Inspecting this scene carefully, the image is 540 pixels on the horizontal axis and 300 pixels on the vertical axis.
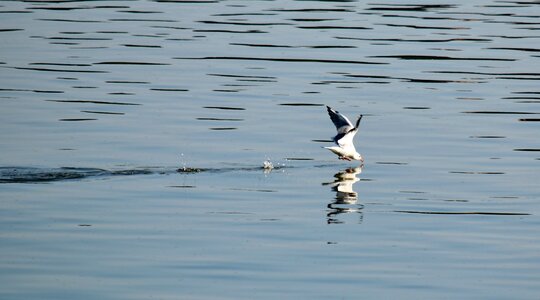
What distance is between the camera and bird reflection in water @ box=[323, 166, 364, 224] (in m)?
16.4

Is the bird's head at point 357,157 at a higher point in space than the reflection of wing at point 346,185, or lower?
higher

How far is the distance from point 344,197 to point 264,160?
2.40m

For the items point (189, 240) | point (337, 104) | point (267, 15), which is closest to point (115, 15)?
point (267, 15)

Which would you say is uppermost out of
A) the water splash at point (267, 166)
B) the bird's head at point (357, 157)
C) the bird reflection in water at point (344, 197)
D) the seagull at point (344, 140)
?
the seagull at point (344, 140)

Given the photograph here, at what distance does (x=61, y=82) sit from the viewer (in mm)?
26406

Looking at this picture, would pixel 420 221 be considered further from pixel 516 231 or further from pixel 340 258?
pixel 340 258

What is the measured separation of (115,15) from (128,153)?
18827 millimetres

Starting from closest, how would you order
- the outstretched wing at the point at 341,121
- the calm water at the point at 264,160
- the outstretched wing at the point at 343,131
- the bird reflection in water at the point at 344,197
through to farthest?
the calm water at the point at 264,160
the bird reflection in water at the point at 344,197
the outstretched wing at the point at 343,131
the outstretched wing at the point at 341,121

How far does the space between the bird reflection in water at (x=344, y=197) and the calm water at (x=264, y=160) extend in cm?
5

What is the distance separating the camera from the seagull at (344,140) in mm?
19250

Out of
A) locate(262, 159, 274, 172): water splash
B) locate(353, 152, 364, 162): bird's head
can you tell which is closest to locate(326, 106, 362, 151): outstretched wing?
locate(353, 152, 364, 162): bird's head

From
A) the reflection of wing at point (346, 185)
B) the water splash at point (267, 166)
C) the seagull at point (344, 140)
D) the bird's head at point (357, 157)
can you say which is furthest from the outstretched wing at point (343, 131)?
the water splash at point (267, 166)

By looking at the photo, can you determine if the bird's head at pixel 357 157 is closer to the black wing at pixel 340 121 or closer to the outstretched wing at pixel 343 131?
the outstretched wing at pixel 343 131

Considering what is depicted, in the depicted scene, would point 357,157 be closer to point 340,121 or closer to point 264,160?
point 340,121
